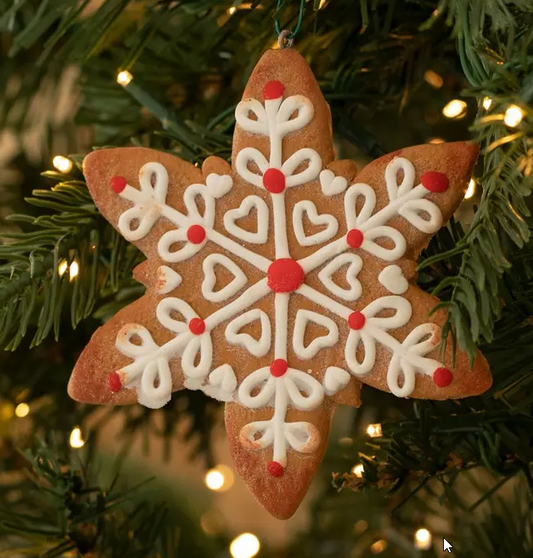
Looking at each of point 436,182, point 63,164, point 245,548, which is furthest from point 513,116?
point 245,548

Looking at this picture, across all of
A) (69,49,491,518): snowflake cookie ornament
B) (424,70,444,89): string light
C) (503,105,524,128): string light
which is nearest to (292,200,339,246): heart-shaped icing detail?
(69,49,491,518): snowflake cookie ornament

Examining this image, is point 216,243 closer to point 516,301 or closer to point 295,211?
point 295,211

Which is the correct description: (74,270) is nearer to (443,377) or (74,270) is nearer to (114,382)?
(114,382)

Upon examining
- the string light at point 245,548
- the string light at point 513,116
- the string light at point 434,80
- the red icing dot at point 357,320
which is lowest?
the string light at point 245,548

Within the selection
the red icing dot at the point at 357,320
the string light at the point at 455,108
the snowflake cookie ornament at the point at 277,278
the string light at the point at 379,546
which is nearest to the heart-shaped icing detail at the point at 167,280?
the snowflake cookie ornament at the point at 277,278

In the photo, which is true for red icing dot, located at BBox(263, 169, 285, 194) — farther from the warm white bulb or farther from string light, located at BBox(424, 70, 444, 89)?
string light, located at BBox(424, 70, 444, 89)

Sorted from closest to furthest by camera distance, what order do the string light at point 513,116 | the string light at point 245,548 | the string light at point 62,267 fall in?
the string light at point 513,116 < the string light at point 62,267 < the string light at point 245,548

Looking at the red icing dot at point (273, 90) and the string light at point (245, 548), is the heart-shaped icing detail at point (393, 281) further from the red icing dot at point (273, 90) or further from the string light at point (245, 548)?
the string light at point (245, 548)
